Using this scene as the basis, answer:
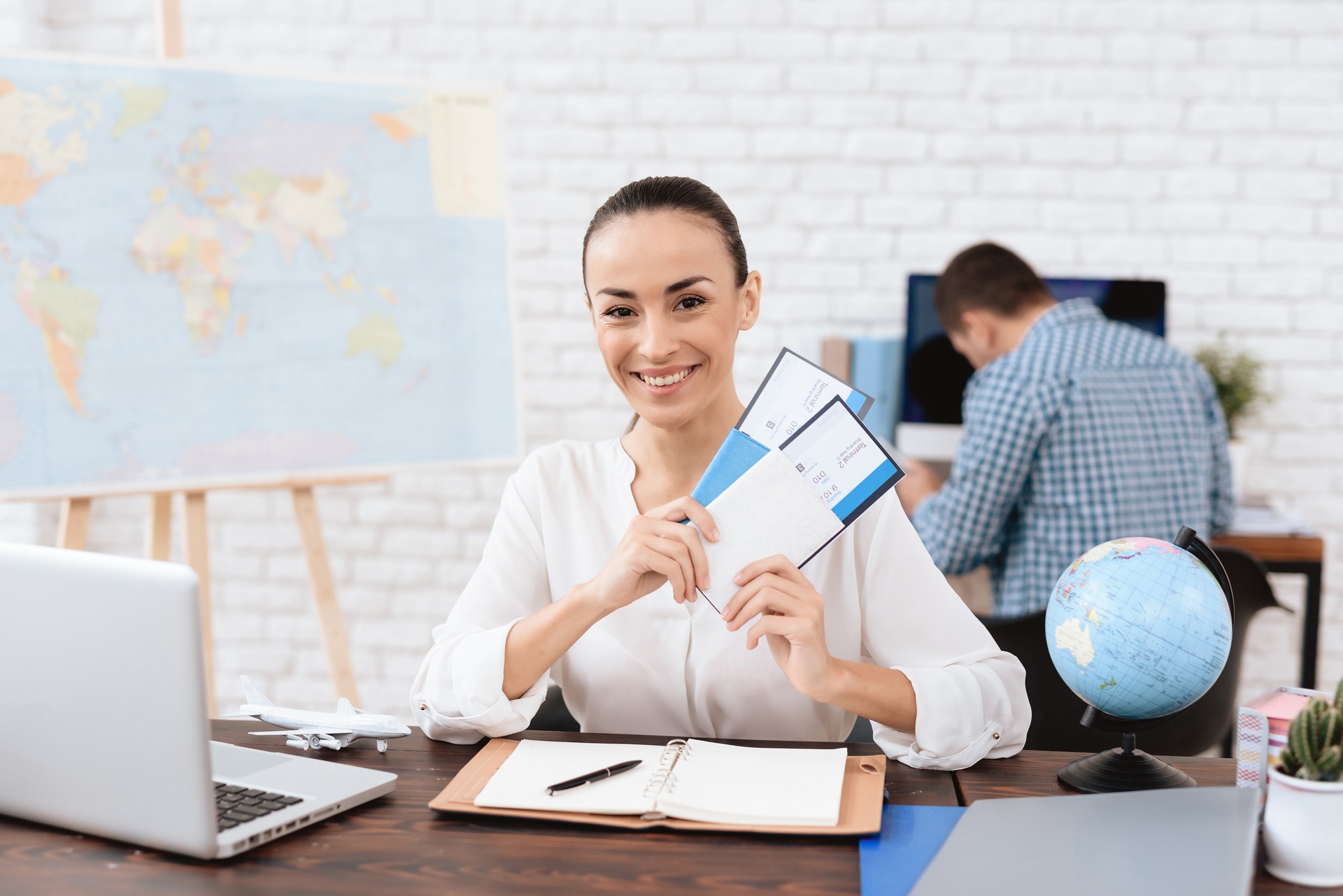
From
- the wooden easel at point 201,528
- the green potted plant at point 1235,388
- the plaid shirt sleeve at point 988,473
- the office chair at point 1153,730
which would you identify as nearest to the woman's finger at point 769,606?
the office chair at point 1153,730

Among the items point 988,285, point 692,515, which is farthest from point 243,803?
point 988,285

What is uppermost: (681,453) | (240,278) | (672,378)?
(240,278)

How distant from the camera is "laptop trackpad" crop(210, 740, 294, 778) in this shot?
1063mm

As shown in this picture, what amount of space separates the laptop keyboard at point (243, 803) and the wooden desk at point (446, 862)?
0.04 metres

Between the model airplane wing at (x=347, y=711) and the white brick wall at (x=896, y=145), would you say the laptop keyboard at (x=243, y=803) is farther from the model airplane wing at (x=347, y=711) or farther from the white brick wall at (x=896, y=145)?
the white brick wall at (x=896, y=145)

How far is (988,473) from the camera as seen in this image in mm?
2248

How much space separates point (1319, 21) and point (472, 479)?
2.62 meters

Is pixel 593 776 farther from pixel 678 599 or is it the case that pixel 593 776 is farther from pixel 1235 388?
pixel 1235 388

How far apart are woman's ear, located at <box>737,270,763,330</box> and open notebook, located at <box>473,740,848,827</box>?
1.83 feet

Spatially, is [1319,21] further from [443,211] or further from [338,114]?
[338,114]

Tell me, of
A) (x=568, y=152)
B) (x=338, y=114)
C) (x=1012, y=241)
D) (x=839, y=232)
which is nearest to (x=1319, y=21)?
(x=1012, y=241)

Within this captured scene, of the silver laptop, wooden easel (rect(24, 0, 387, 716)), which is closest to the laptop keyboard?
the silver laptop

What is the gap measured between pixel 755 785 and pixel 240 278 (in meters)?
1.68

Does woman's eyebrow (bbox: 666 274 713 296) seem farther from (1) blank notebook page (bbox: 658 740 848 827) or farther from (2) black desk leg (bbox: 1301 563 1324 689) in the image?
(2) black desk leg (bbox: 1301 563 1324 689)
